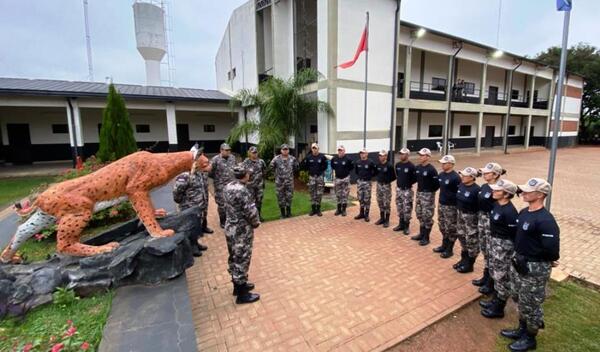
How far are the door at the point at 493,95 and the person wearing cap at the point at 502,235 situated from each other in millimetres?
21140

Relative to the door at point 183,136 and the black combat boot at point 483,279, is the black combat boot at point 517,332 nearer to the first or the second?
the black combat boot at point 483,279

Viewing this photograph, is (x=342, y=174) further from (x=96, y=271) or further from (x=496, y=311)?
(x=96, y=271)

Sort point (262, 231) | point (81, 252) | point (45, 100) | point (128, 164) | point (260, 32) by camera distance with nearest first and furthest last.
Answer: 1. point (81, 252)
2. point (128, 164)
3. point (262, 231)
4. point (45, 100)
5. point (260, 32)

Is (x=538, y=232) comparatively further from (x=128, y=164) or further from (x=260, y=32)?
(x=260, y=32)

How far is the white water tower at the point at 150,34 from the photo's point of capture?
68.9 feet

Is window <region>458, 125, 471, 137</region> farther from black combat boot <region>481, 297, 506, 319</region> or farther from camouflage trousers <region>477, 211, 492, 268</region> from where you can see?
black combat boot <region>481, 297, 506, 319</region>

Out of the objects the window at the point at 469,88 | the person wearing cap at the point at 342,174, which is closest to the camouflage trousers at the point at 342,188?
the person wearing cap at the point at 342,174

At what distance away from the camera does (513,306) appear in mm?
3361

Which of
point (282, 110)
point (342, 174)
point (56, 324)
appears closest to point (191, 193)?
point (56, 324)

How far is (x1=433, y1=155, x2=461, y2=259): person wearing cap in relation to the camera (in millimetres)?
4332

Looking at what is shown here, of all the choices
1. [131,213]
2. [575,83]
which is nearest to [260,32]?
[131,213]

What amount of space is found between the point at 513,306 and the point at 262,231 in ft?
14.2

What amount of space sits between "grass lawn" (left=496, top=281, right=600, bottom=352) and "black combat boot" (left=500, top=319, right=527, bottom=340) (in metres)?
0.06

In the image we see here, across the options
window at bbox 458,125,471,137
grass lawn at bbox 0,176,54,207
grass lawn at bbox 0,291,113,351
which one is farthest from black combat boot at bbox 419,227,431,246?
window at bbox 458,125,471,137
